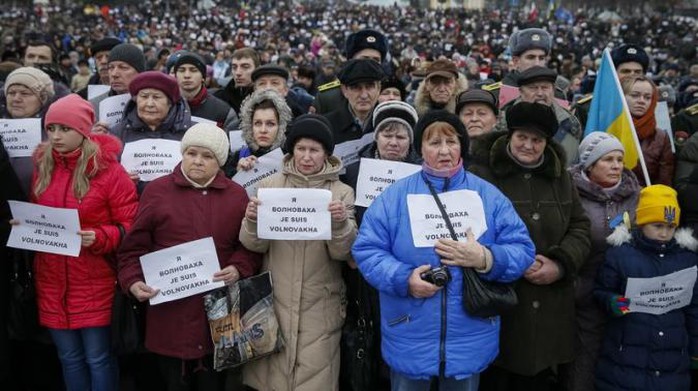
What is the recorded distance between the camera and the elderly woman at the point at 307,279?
3582 millimetres

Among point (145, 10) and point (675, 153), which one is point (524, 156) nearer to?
point (675, 153)

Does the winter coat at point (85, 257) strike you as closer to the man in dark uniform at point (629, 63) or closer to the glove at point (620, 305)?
the glove at point (620, 305)

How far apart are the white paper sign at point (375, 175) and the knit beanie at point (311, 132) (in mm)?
292

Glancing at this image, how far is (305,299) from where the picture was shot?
360 cm

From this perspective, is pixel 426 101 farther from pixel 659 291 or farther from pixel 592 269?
pixel 659 291

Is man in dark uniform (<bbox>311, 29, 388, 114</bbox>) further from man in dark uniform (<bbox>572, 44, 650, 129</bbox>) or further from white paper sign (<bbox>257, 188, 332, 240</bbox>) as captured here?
white paper sign (<bbox>257, 188, 332, 240</bbox>)

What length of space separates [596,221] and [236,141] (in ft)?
8.19

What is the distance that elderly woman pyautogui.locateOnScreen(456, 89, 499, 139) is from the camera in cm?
459

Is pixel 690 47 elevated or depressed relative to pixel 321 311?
elevated

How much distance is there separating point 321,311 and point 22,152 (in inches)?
88.5

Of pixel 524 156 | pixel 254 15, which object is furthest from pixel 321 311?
pixel 254 15

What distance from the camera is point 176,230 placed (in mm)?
3566

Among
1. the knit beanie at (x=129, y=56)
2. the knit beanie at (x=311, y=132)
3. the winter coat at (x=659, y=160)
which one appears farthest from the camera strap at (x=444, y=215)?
the knit beanie at (x=129, y=56)

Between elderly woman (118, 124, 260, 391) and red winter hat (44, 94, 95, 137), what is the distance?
57 cm
